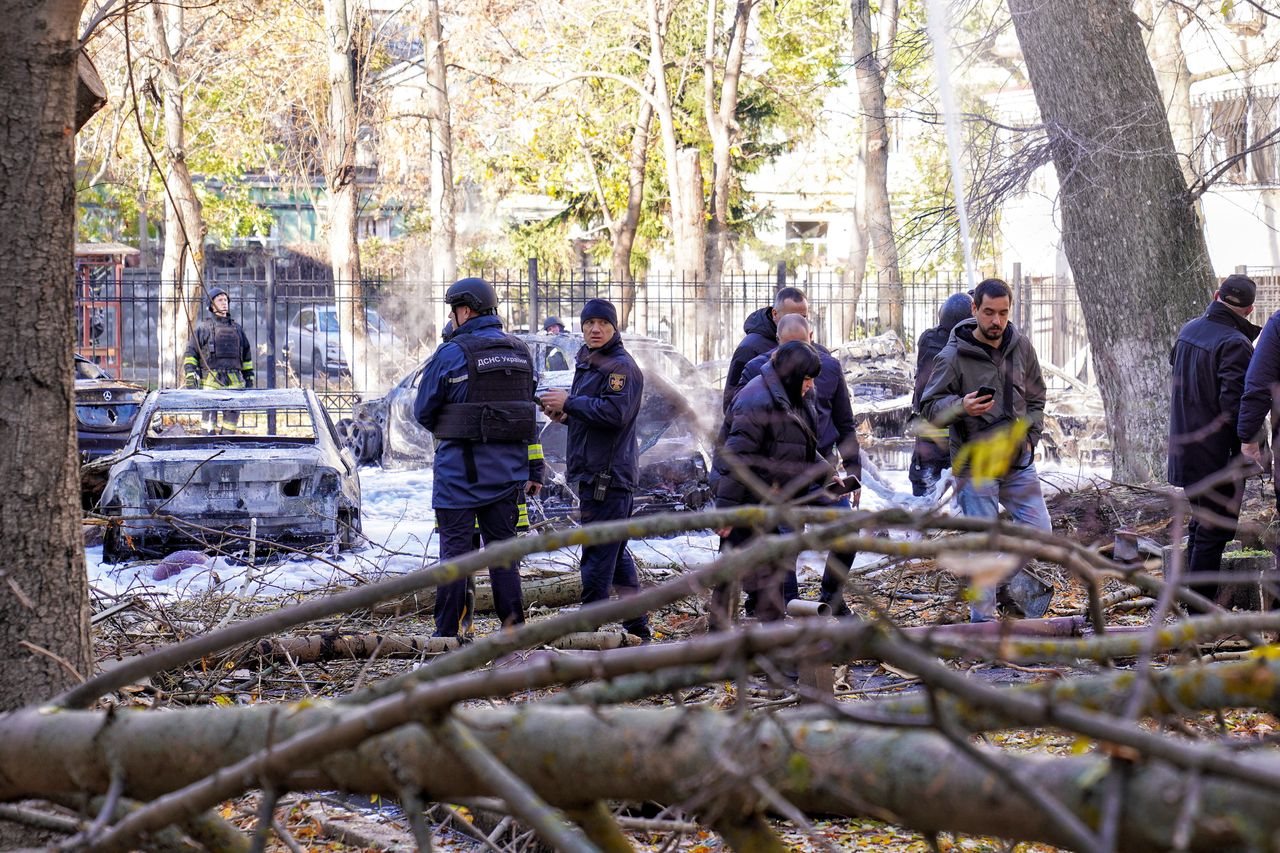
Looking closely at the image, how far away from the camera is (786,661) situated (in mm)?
2141

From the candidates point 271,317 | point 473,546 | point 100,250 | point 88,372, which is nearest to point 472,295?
point 473,546

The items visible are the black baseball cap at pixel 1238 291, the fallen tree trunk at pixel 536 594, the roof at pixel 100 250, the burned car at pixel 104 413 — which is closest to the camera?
the black baseball cap at pixel 1238 291

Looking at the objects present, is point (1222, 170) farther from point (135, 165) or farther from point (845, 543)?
point (135, 165)

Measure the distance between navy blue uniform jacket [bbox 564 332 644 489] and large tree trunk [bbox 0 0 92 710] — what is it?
3889 mm

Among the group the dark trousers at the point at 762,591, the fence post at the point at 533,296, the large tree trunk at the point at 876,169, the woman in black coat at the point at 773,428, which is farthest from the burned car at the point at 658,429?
the large tree trunk at the point at 876,169

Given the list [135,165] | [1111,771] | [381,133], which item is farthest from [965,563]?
[381,133]

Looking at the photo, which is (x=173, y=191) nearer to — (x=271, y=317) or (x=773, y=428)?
(x=271, y=317)

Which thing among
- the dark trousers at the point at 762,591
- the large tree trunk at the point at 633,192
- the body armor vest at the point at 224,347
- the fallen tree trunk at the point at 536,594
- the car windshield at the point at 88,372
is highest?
the large tree trunk at the point at 633,192

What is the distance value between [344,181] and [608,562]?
1495 centimetres

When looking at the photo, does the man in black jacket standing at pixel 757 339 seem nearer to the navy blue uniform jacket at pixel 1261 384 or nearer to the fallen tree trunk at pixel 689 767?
the navy blue uniform jacket at pixel 1261 384

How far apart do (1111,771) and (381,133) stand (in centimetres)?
3188

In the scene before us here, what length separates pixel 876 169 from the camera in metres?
22.6

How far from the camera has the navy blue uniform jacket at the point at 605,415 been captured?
24.0 ft

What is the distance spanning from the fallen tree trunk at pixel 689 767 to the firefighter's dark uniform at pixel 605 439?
479 cm
